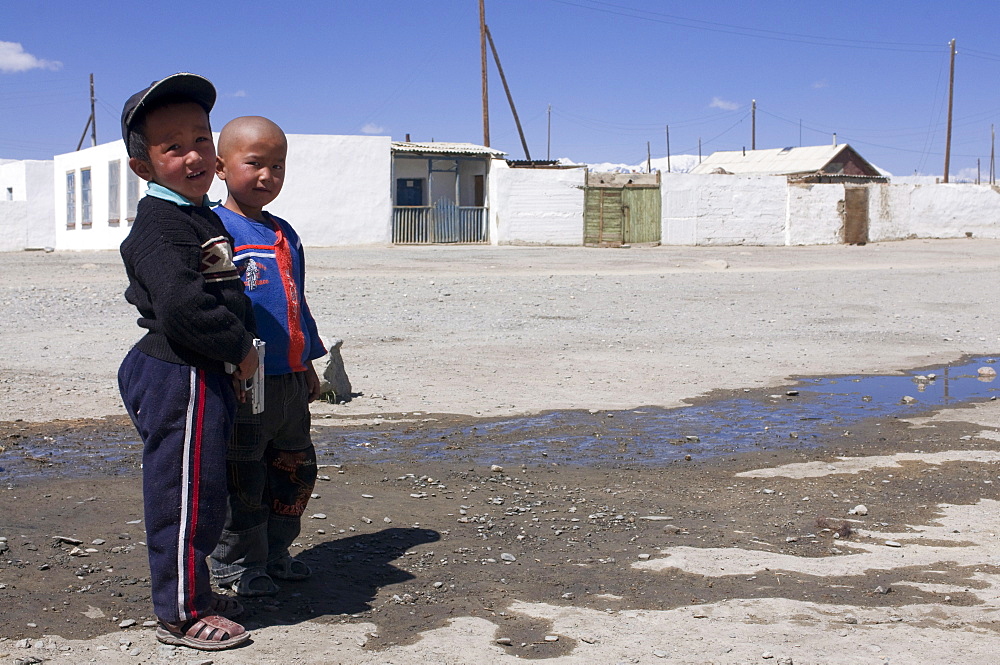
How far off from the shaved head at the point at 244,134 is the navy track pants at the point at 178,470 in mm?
731

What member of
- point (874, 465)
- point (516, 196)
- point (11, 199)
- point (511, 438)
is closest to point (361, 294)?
point (511, 438)

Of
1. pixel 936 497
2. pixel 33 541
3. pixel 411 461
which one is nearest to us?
pixel 33 541

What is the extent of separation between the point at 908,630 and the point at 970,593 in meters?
0.47

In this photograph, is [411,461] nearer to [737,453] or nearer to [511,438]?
[511,438]

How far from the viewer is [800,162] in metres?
56.4

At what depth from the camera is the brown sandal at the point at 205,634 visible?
8.84 feet

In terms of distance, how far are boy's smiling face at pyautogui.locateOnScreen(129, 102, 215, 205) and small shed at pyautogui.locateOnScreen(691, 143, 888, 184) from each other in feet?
166

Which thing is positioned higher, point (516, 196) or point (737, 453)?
point (516, 196)

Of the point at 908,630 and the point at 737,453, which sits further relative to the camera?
the point at 737,453

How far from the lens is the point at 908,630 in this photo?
9.64ft

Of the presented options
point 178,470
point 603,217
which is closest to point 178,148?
point 178,470

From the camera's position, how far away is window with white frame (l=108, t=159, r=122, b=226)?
28.1 metres

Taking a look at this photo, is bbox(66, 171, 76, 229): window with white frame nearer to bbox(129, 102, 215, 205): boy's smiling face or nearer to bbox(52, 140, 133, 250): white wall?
bbox(52, 140, 133, 250): white wall

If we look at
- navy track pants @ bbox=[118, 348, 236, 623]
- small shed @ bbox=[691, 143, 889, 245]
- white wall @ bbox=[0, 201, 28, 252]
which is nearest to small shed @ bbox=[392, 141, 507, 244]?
white wall @ bbox=[0, 201, 28, 252]
